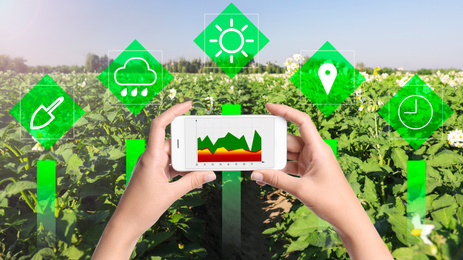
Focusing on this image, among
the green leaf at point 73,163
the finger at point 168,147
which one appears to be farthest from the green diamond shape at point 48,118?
the finger at point 168,147

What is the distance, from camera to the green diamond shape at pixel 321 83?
4906 millimetres

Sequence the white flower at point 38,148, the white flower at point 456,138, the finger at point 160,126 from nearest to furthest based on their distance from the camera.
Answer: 1. the finger at point 160,126
2. the white flower at point 38,148
3. the white flower at point 456,138

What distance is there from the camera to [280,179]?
1209mm

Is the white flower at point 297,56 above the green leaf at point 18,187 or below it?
above

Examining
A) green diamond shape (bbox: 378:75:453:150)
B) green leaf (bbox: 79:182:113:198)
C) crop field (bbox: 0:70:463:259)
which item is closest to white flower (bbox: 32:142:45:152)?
crop field (bbox: 0:70:463:259)

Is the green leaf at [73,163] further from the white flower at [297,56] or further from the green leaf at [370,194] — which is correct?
the white flower at [297,56]

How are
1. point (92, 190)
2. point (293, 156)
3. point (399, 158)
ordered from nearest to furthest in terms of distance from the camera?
1. point (293, 156)
2. point (92, 190)
3. point (399, 158)

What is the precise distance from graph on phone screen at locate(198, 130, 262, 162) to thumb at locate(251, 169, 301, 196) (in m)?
0.14


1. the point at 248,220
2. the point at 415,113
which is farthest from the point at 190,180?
the point at 415,113

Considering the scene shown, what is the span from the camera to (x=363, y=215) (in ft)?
3.51

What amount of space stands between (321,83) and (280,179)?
13.7ft

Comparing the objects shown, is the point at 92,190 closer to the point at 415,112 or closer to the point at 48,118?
the point at 48,118

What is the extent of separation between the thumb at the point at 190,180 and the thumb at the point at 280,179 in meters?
0.18

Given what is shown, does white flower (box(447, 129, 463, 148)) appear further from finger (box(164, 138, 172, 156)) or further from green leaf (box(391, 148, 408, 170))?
finger (box(164, 138, 172, 156))
